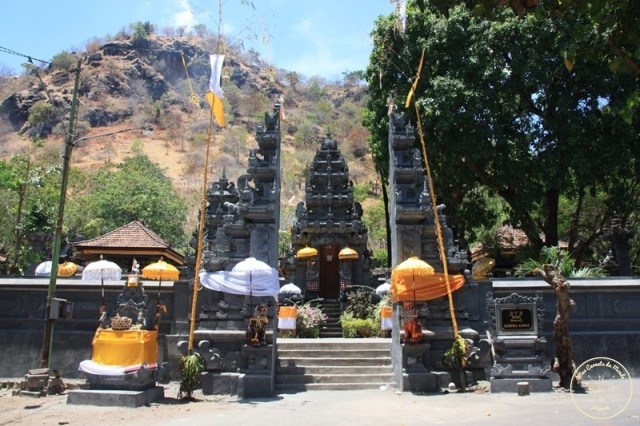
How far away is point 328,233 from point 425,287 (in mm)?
14819

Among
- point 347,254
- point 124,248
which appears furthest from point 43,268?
point 347,254

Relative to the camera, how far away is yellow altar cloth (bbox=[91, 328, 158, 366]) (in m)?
11.2

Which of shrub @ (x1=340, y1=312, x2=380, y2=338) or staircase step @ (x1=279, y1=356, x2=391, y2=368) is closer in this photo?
staircase step @ (x1=279, y1=356, x2=391, y2=368)

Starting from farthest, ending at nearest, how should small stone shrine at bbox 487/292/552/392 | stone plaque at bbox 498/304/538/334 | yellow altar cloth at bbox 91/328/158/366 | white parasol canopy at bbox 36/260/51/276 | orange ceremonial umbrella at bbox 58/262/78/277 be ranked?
orange ceremonial umbrella at bbox 58/262/78/277, white parasol canopy at bbox 36/260/51/276, stone plaque at bbox 498/304/538/334, small stone shrine at bbox 487/292/552/392, yellow altar cloth at bbox 91/328/158/366

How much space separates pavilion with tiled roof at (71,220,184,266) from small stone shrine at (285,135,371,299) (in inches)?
283

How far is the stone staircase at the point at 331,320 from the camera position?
22.4 metres

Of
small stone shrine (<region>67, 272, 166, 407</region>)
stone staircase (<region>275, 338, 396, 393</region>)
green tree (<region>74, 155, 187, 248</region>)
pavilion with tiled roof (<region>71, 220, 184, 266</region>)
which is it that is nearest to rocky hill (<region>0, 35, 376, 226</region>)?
green tree (<region>74, 155, 187, 248</region>)

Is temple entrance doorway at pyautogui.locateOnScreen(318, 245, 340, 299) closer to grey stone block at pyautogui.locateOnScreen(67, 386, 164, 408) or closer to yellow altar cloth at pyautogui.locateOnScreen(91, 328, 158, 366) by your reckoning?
yellow altar cloth at pyautogui.locateOnScreen(91, 328, 158, 366)

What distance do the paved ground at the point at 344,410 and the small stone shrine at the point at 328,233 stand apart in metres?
15.4

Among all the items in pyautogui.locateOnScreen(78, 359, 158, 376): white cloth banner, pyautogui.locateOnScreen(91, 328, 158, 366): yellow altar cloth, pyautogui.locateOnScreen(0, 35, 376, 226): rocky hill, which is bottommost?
pyautogui.locateOnScreen(78, 359, 158, 376): white cloth banner

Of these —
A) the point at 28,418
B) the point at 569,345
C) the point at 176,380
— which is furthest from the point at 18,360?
the point at 569,345

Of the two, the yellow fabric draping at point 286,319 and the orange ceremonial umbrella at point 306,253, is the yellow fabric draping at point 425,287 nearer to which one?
the yellow fabric draping at point 286,319

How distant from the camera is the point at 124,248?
94.5ft

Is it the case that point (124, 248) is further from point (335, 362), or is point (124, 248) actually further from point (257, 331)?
point (257, 331)
